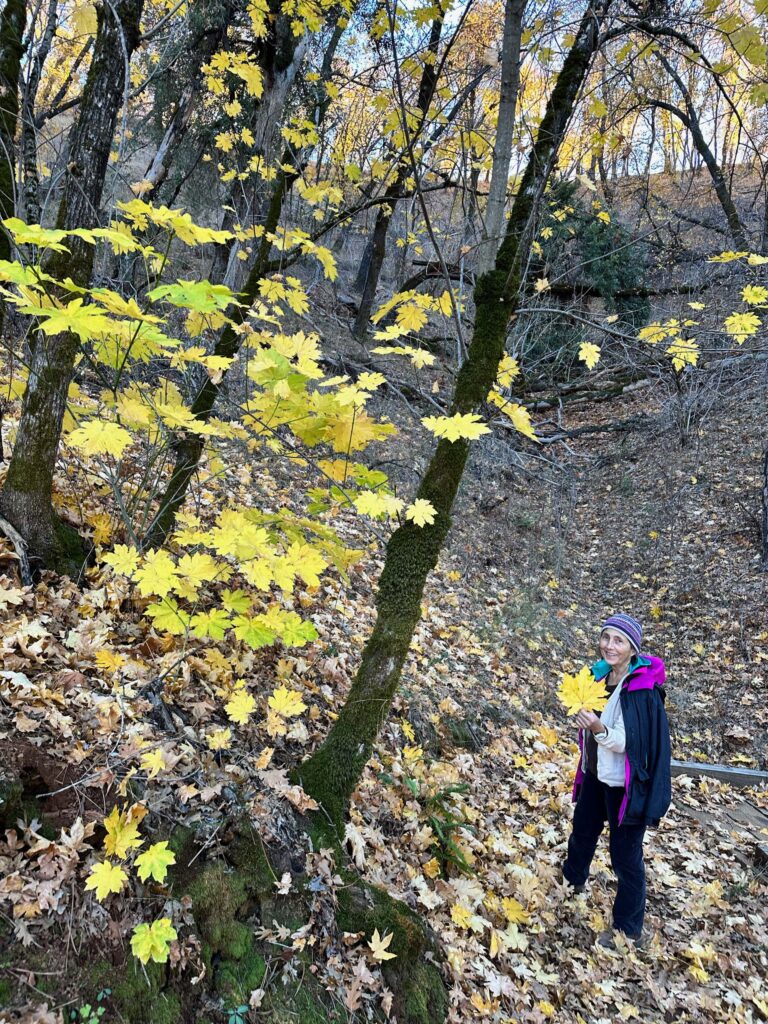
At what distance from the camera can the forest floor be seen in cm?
205

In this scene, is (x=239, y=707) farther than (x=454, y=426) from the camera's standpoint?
Yes

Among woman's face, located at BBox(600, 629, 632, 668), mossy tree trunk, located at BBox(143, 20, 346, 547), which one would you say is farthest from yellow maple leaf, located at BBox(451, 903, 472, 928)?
mossy tree trunk, located at BBox(143, 20, 346, 547)

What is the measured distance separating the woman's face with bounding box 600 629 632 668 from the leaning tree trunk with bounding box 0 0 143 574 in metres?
3.29

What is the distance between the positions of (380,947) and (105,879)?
1212 millimetres

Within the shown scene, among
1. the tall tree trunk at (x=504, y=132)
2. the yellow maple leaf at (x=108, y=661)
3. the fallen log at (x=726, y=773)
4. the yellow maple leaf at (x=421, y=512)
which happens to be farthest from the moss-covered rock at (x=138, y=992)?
the fallen log at (x=726, y=773)

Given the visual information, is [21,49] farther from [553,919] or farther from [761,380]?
[761,380]

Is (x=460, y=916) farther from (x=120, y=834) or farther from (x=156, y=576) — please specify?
(x=156, y=576)

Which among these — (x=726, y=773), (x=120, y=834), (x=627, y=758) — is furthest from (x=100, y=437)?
(x=726, y=773)

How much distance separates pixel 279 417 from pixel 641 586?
24.0 feet

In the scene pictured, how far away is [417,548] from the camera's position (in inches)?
113

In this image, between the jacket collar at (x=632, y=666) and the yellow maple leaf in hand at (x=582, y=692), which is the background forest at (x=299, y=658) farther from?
the jacket collar at (x=632, y=666)

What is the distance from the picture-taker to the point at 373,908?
8.32 feet

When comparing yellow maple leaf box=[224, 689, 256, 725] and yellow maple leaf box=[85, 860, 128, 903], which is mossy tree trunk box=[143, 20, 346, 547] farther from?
yellow maple leaf box=[85, 860, 128, 903]

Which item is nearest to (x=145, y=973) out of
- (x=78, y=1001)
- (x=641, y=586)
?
(x=78, y=1001)
